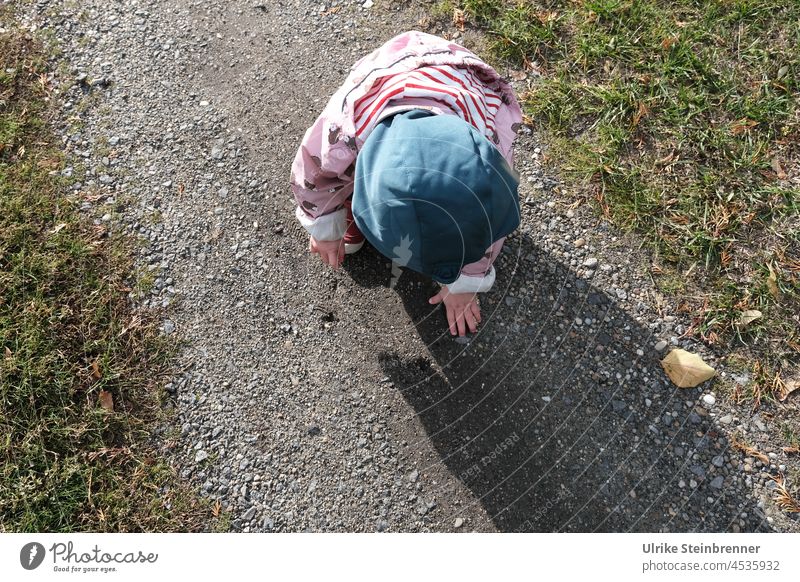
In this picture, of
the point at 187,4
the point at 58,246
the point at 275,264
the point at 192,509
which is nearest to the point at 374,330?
the point at 275,264

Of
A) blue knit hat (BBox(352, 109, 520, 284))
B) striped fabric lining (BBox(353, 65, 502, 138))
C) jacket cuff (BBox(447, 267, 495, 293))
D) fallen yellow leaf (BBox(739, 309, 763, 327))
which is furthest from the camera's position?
fallen yellow leaf (BBox(739, 309, 763, 327))

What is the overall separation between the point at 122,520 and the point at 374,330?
135 cm

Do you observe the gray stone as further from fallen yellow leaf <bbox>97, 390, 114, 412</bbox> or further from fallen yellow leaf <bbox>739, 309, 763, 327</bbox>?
fallen yellow leaf <bbox>739, 309, 763, 327</bbox>

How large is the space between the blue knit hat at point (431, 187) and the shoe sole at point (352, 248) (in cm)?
90

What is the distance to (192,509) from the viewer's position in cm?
279

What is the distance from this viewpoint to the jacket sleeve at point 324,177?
2260mm

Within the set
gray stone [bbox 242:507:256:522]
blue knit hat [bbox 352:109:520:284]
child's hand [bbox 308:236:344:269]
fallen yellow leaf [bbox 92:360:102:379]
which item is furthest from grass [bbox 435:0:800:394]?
fallen yellow leaf [bbox 92:360:102:379]

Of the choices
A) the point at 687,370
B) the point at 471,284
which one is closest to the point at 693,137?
the point at 687,370

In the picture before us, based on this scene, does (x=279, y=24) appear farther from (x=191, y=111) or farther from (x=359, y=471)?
(x=359, y=471)

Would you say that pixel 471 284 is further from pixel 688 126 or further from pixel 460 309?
pixel 688 126

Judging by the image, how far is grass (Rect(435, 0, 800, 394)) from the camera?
9.72 ft

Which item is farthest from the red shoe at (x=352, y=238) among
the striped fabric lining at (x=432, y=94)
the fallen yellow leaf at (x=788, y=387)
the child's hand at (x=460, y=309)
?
the fallen yellow leaf at (x=788, y=387)

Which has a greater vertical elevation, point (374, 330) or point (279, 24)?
point (279, 24)

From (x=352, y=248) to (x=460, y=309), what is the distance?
1.88 ft
